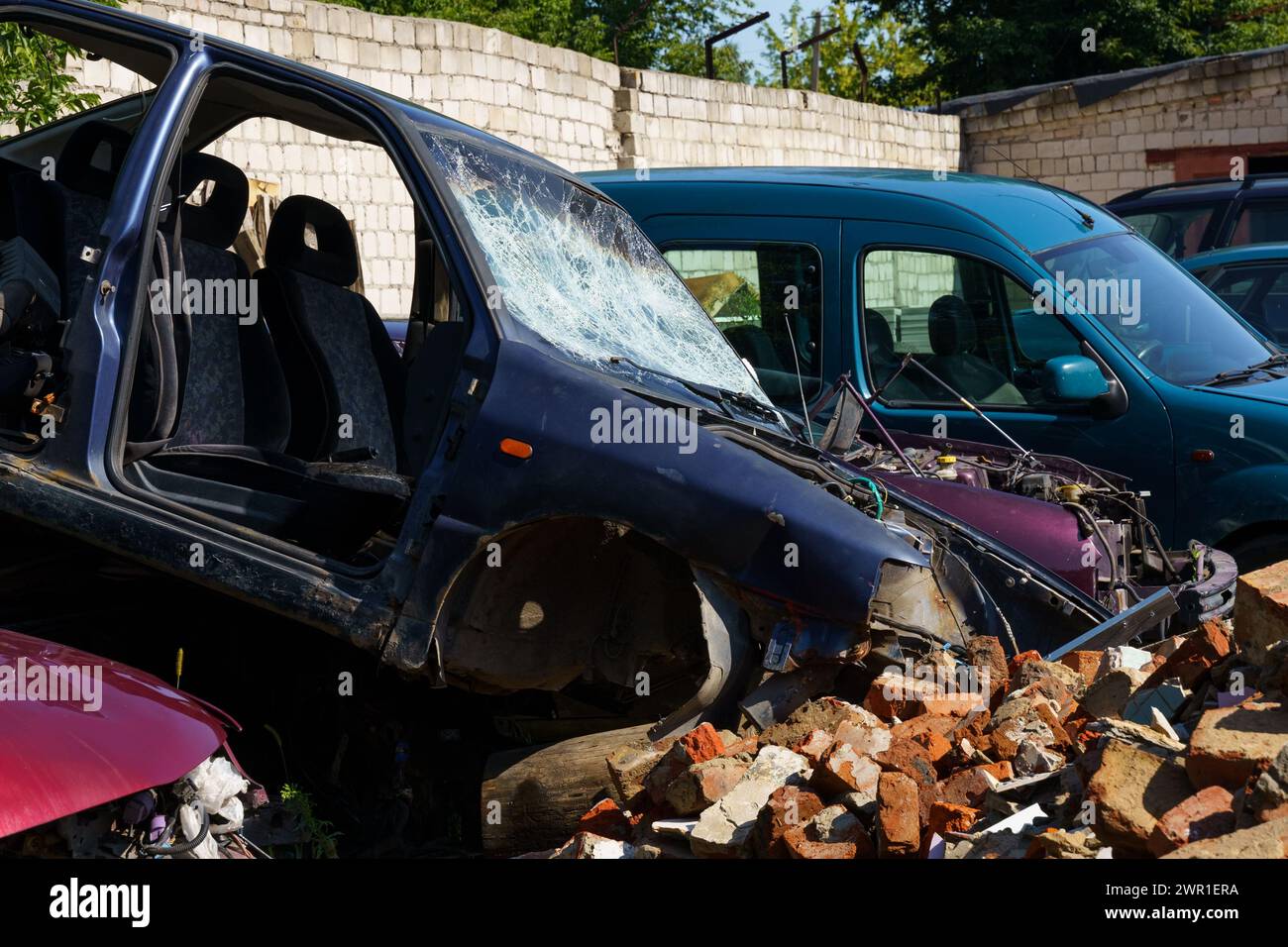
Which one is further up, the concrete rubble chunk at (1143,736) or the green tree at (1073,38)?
the green tree at (1073,38)

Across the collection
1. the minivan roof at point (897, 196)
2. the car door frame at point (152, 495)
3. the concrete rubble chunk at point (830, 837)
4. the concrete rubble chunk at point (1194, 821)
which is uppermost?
the minivan roof at point (897, 196)

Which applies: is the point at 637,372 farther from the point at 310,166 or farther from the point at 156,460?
the point at 310,166

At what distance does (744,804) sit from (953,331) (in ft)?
10.7

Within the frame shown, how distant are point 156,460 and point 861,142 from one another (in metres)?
15.7

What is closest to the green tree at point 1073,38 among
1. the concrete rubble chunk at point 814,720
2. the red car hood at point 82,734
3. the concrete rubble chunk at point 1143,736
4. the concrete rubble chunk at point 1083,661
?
the concrete rubble chunk at point 1083,661

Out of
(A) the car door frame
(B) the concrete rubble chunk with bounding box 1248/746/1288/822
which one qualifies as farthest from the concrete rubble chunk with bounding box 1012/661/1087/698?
(A) the car door frame

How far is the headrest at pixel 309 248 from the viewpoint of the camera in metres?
4.55

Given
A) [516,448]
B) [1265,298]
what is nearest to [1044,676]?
[516,448]

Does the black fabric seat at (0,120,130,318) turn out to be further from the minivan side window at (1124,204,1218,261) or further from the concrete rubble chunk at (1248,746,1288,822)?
the minivan side window at (1124,204,1218,261)

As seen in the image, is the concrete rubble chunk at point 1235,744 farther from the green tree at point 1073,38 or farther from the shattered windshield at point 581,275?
the green tree at point 1073,38

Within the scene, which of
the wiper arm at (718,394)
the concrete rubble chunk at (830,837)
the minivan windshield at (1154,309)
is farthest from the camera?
the minivan windshield at (1154,309)

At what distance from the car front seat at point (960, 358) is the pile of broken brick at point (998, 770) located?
215cm

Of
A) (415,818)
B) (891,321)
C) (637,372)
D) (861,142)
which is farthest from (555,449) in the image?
(861,142)

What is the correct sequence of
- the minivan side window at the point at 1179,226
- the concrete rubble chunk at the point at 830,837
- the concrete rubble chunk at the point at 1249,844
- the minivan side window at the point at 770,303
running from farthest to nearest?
1. the minivan side window at the point at 1179,226
2. the minivan side window at the point at 770,303
3. the concrete rubble chunk at the point at 830,837
4. the concrete rubble chunk at the point at 1249,844
